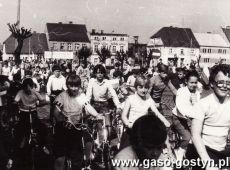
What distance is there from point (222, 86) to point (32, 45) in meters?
111

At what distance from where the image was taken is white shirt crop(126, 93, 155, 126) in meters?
7.23

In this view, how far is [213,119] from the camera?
469cm

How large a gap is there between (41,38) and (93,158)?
11118cm

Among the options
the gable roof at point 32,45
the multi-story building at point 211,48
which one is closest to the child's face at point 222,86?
the gable roof at point 32,45

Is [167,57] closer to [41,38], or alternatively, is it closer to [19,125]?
[41,38]

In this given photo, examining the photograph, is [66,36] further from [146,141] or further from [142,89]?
[146,141]

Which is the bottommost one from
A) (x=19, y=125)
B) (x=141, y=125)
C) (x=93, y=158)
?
(x=93, y=158)

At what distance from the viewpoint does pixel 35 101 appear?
923 cm

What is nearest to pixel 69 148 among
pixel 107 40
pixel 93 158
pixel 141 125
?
pixel 93 158

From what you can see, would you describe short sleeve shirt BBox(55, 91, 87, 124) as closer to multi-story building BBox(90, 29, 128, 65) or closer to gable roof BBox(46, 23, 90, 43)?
gable roof BBox(46, 23, 90, 43)

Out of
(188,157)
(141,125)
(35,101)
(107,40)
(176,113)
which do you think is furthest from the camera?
(107,40)

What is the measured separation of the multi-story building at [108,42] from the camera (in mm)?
130650

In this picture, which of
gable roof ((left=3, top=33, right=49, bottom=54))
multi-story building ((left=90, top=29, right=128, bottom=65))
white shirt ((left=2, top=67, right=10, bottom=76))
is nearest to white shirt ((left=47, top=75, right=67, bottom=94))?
white shirt ((left=2, top=67, right=10, bottom=76))

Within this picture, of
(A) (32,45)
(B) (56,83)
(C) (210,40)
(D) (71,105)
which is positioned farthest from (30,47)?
(D) (71,105)
